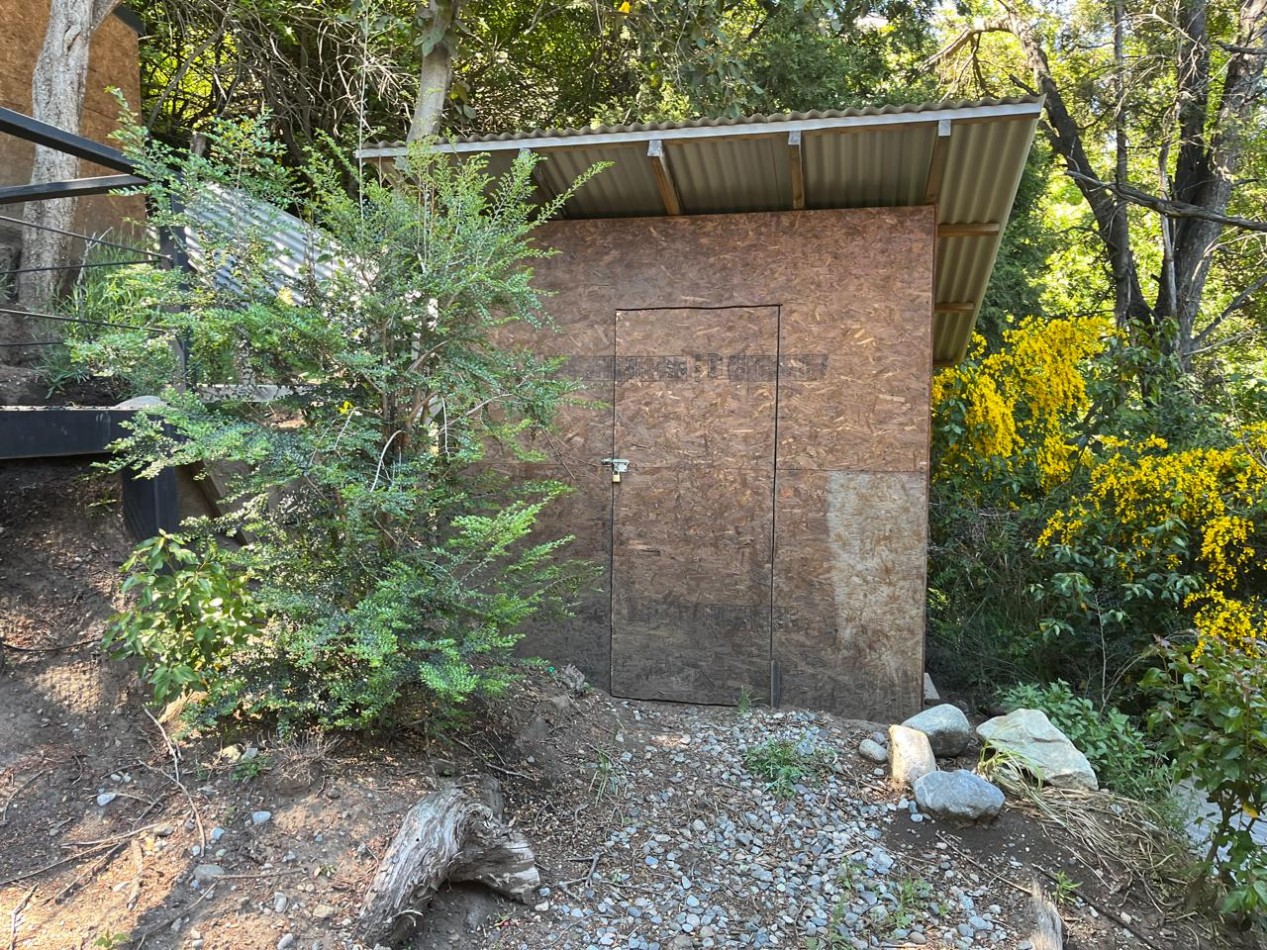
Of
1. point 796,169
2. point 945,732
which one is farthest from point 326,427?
point 945,732

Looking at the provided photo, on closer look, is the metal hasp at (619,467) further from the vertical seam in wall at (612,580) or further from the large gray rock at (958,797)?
the large gray rock at (958,797)

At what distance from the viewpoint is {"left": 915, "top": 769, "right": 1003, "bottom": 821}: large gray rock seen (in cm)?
408

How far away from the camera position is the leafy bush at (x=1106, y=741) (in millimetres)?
4508

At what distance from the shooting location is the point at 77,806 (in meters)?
3.28

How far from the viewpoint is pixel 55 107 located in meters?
5.71

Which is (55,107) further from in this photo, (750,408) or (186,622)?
(750,408)

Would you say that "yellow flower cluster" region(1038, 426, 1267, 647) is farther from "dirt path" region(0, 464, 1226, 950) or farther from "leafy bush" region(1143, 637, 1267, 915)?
"dirt path" region(0, 464, 1226, 950)

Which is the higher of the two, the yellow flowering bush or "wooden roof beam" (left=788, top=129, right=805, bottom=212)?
"wooden roof beam" (left=788, top=129, right=805, bottom=212)

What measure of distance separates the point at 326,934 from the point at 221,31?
916cm

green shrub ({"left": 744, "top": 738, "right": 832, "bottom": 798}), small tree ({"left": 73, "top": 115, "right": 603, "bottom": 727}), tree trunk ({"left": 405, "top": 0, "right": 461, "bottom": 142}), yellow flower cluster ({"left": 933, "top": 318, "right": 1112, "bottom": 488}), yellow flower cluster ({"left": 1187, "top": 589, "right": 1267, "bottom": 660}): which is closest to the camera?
small tree ({"left": 73, "top": 115, "right": 603, "bottom": 727})

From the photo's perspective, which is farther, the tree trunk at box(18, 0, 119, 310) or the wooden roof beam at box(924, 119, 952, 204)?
the tree trunk at box(18, 0, 119, 310)

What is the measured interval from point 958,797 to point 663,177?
3.60 metres

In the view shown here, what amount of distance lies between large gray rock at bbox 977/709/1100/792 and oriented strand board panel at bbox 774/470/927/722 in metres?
0.54

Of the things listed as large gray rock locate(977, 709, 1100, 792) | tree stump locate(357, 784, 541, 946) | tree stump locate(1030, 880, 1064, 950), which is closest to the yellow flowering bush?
large gray rock locate(977, 709, 1100, 792)
